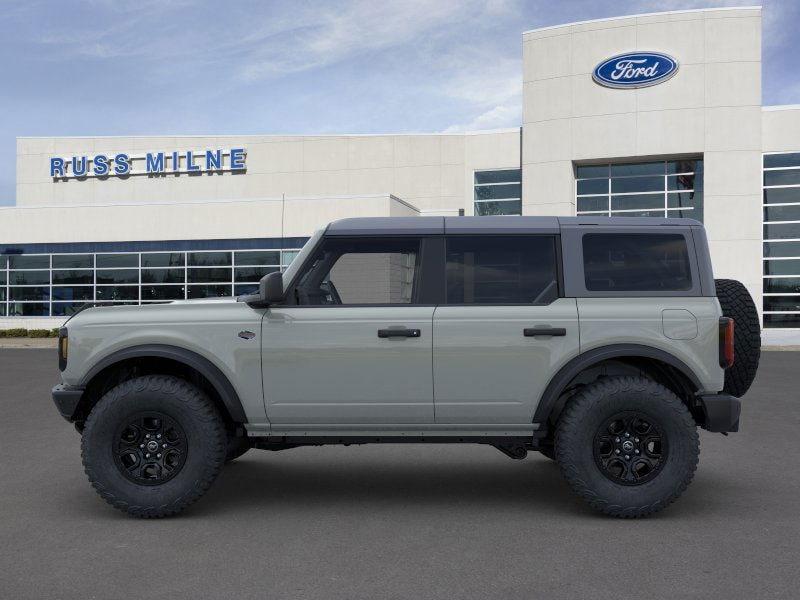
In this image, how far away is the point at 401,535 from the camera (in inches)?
205

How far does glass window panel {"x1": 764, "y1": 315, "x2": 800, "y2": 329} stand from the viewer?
3198 cm

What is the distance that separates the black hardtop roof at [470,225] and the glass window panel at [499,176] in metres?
31.5

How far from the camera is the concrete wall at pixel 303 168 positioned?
127 ft

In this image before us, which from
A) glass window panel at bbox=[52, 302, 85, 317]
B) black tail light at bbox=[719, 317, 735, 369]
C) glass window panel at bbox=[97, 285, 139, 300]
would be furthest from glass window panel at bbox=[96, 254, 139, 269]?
black tail light at bbox=[719, 317, 735, 369]

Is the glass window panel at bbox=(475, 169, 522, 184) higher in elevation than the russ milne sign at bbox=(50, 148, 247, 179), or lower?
lower

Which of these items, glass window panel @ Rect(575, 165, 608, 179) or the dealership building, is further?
glass window panel @ Rect(575, 165, 608, 179)

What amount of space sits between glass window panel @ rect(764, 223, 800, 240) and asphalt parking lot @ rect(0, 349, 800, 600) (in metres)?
26.9

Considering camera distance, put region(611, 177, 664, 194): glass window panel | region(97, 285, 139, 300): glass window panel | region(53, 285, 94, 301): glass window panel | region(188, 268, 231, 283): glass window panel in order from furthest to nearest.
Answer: region(53, 285, 94, 301): glass window panel, region(97, 285, 139, 300): glass window panel, region(188, 268, 231, 283): glass window panel, region(611, 177, 664, 194): glass window panel

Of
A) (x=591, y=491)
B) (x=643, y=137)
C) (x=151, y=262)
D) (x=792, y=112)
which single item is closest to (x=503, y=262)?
(x=591, y=491)

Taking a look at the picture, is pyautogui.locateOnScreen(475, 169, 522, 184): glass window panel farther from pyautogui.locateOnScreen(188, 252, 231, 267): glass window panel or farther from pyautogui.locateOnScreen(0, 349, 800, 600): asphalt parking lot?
pyautogui.locateOnScreen(0, 349, 800, 600): asphalt parking lot

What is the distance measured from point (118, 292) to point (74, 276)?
218cm

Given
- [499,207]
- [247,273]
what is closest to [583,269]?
[247,273]

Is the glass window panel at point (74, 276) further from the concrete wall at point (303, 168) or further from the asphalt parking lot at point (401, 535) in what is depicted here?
the asphalt parking lot at point (401, 535)

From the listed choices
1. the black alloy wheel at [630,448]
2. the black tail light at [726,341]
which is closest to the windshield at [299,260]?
the black alloy wheel at [630,448]
